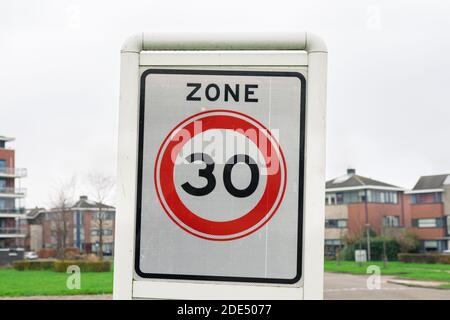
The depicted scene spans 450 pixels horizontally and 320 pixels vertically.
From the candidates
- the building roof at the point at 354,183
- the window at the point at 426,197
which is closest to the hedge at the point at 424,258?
the window at the point at 426,197

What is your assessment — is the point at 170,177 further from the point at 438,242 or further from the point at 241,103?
the point at 438,242

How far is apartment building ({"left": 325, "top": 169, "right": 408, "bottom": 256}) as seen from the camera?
59.7 metres

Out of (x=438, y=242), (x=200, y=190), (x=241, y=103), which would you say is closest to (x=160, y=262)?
(x=200, y=190)

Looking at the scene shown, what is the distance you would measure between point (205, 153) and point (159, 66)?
Answer: 28cm

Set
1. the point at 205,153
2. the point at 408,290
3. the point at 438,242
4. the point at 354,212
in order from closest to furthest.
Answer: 1. the point at 205,153
2. the point at 408,290
3. the point at 438,242
4. the point at 354,212

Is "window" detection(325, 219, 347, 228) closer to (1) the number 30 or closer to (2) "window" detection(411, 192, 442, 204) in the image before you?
(2) "window" detection(411, 192, 442, 204)

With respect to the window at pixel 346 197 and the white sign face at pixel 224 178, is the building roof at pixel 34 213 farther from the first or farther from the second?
the white sign face at pixel 224 178

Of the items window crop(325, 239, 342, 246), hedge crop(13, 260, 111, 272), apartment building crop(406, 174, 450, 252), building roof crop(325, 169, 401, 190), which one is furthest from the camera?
building roof crop(325, 169, 401, 190)

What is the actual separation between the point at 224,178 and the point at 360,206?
6055cm

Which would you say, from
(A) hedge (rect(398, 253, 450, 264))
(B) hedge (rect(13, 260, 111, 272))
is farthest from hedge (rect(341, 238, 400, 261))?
(B) hedge (rect(13, 260, 111, 272))

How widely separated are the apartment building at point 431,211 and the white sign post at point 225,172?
57.5 meters

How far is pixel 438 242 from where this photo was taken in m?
56.7

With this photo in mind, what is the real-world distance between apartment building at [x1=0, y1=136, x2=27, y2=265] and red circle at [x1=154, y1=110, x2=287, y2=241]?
61.7 metres

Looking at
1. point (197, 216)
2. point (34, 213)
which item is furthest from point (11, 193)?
point (197, 216)
